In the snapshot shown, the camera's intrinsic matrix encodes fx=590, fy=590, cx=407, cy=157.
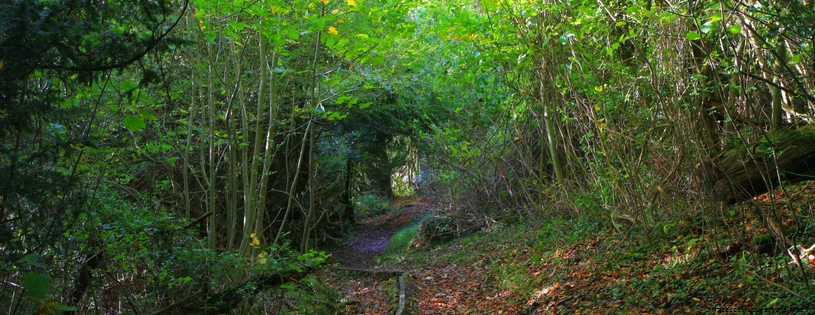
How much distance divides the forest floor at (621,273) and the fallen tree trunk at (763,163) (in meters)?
0.24

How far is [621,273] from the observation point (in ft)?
24.0

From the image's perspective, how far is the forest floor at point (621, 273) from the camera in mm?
5453

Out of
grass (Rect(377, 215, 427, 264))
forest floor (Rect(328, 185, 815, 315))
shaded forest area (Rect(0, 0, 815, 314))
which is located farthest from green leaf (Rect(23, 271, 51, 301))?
grass (Rect(377, 215, 427, 264))

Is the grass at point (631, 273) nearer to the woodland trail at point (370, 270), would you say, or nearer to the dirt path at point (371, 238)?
the woodland trail at point (370, 270)

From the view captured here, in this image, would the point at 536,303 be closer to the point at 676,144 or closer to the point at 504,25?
the point at 676,144

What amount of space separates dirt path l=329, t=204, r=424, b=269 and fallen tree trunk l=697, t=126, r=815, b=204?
11.0m

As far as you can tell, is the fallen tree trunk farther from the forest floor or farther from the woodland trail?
the woodland trail

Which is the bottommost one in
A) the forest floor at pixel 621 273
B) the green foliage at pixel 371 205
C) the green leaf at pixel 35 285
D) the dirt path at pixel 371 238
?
the dirt path at pixel 371 238

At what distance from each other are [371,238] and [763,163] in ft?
52.1

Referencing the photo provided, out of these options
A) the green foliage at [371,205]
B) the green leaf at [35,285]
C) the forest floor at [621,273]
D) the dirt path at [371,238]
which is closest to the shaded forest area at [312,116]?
the green leaf at [35,285]

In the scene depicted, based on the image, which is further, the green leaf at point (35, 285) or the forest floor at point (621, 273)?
the forest floor at point (621, 273)

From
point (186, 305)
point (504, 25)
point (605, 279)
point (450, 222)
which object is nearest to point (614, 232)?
point (605, 279)

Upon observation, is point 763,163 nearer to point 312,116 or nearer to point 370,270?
point 312,116

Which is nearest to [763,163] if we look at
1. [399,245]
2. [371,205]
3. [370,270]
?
[370,270]
